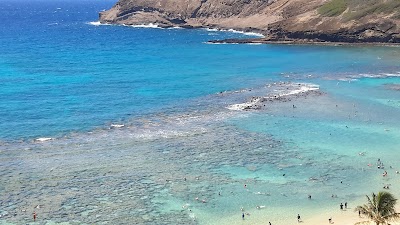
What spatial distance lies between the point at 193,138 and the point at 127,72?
1920 inches

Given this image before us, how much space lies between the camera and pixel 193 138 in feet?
228

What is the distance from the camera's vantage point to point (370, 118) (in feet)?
257

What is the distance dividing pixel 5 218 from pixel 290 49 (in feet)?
369

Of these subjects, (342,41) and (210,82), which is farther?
(342,41)

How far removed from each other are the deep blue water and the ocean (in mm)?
465

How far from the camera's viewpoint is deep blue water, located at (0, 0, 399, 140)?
8069cm

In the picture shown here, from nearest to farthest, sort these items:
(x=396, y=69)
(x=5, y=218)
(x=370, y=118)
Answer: (x=5, y=218) → (x=370, y=118) → (x=396, y=69)

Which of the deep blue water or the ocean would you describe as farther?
the deep blue water

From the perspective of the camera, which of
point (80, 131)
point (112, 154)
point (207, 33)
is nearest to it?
point (112, 154)

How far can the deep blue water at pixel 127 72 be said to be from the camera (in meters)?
80.7

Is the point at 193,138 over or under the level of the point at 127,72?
under

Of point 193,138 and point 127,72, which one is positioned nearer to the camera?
point 193,138

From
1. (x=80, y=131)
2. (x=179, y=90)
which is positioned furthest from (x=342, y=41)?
(x=80, y=131)

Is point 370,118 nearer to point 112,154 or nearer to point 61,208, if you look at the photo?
point 112,154
